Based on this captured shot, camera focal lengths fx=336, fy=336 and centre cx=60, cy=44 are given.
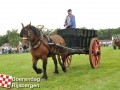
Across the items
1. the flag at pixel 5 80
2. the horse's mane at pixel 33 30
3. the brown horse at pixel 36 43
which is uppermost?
the horse's mane at pixel 33 30

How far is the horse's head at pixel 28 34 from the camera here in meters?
12.0

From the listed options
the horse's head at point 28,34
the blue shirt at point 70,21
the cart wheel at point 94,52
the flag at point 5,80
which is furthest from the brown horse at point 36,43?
the cart wheel at point 94,52

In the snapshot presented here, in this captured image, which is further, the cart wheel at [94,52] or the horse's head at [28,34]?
the cart wheel at [94,52]

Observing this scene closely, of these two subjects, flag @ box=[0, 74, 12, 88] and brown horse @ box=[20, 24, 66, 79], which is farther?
brown horse @ box=[20, 24, 66, 79]

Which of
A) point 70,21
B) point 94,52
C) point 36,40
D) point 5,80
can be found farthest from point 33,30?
point 94,52

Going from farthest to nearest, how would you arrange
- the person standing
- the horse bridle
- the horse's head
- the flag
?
the person standing < the horse bridle < the horse's head < the flag

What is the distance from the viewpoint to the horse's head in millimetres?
11965

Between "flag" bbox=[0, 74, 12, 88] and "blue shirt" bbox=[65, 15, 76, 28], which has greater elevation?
"blue shirt" bbox=[65, 15, 76, 28]

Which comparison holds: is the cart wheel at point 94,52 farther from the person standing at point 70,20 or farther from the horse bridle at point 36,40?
the horse bridle at point 36,40

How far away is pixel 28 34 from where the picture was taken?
39.5 feet

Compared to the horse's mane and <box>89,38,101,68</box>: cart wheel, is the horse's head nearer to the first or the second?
the horse's mane

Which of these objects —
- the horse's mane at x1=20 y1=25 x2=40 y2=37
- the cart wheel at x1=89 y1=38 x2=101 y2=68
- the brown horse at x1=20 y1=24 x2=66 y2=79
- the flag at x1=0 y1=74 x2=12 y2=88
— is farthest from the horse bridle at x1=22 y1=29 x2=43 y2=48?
the cart wheel at x1=89 y1=38 x2=101 y2=68

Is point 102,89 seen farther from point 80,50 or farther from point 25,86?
point 80,50

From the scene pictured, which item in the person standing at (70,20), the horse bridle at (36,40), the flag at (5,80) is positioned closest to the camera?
the flag at (5,80)
